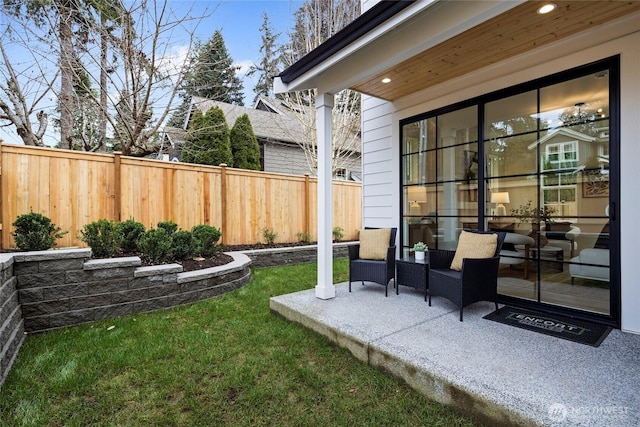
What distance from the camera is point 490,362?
2.05m

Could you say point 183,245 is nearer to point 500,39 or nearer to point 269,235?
point 269,235

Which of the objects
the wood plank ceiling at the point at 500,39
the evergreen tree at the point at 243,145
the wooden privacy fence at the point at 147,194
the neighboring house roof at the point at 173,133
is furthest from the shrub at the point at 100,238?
the evergreen tree at the point at 243,145

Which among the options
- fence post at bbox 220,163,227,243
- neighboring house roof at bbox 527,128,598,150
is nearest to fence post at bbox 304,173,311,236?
fence post at bbox 220,163,227,243

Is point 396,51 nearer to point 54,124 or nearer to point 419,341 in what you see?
point 419,341

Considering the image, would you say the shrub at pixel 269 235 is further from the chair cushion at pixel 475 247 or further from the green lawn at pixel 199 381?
the chair cushion at pixel 475 247

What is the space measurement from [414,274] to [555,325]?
1302mm

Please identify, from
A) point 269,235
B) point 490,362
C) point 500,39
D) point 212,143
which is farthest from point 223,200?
point 490,362

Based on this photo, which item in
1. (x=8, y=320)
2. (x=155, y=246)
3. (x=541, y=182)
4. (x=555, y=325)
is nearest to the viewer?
(x=8, y=320)

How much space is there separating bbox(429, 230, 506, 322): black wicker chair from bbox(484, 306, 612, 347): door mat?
197mm

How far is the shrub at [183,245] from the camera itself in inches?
167

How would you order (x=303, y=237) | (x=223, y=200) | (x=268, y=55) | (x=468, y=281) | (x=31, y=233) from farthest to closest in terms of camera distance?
(x=268, y=55) → (x=303, y=237) → (x=223, y=200) → (x=31, y=233) → (x=468, y=281)

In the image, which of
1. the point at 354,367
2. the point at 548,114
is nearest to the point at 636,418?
the point at 354,367

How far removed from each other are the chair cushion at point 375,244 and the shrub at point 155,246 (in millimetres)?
2448

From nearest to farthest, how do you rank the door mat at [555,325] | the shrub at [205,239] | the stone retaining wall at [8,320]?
the stone retaining wall at [8,320] < the door mat at [555,325] < the shrub at [205,239]
